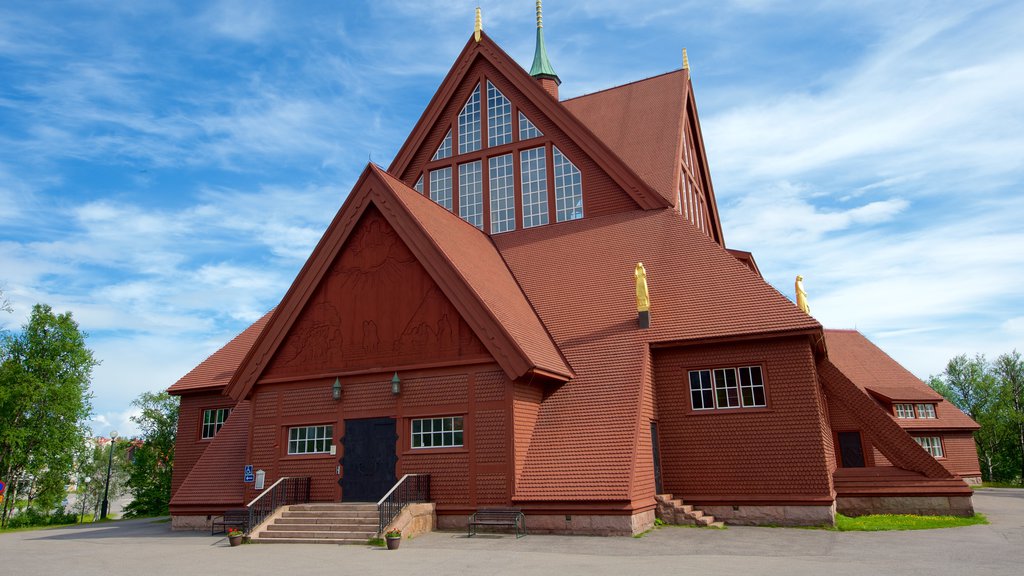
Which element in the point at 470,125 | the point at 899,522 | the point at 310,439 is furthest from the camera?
the point at 470,125

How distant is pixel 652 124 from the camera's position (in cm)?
2731

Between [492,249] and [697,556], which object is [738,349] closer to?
[697,556]

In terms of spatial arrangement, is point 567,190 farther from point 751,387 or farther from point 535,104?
point 751,387

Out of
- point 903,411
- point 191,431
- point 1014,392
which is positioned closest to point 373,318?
point 191,431

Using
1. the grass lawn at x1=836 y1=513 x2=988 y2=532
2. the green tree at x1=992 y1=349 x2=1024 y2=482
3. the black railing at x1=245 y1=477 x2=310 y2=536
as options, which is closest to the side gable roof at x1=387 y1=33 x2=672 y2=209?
the grass lawn at x1=836 y1=513 x2=988 y2=532

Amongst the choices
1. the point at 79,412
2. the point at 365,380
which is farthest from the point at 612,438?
the point at 79,412

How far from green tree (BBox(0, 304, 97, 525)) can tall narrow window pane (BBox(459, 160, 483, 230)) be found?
25085 mm

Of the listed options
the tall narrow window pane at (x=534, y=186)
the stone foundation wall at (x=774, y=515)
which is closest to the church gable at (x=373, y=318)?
the tall narrow window pane at (x=534, y=186)

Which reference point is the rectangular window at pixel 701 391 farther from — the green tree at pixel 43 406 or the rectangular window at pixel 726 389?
the green tree at pixel 43 406

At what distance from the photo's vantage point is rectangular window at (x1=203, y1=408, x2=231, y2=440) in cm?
2580

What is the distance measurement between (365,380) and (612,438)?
272 inches

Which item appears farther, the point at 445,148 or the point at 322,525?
the point at 445,148

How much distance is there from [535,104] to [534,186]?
10.5 ft

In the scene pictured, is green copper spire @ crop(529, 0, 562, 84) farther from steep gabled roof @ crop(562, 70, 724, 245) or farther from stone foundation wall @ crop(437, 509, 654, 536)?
stone foundation wall @ crop(437, 509, 654, 536)
